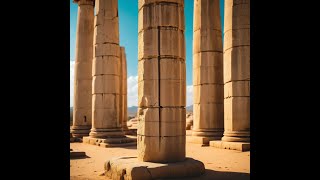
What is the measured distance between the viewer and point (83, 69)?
25.5m

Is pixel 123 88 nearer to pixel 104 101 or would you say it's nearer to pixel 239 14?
pixel 104 101

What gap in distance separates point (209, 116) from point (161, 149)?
425 inches

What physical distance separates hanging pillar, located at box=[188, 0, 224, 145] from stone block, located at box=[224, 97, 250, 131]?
3121 mm

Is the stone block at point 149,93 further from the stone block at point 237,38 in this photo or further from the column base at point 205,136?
the column base at point 205,136

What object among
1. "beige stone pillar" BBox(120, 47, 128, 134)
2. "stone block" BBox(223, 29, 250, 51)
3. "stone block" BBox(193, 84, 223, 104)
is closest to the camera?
"stone block" BBox(223, 29, 250, 51)

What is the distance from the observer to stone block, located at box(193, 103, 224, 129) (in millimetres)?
20016

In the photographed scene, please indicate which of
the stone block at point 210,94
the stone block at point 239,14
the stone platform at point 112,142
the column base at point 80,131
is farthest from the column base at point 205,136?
the column base at point 80,131

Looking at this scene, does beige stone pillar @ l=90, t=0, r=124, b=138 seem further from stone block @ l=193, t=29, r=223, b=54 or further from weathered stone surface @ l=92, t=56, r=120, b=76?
stone block @ l=193, t=29, r=223, b=54

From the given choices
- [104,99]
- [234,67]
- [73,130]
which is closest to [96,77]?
[104,99]

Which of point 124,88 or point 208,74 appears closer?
point 208,74

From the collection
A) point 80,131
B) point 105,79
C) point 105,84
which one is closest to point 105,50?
point 105,79

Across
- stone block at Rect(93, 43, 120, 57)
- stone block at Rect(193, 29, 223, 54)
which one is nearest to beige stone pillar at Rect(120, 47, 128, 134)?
stone block at Rect(93, 43, 120, 57)

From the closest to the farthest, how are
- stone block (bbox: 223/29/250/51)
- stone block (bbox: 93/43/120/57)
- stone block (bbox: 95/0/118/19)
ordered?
1. stone block (bbox: 223/29/250/51)
2. stone block (bbox: 93/43/120/57)
3. stone block (bbox: 95/0/118/19)
